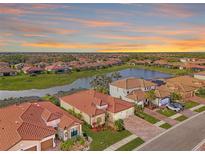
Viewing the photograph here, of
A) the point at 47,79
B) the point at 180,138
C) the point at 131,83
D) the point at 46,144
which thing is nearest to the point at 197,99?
the point at 131,83

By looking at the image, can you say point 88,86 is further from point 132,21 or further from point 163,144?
point 163,144

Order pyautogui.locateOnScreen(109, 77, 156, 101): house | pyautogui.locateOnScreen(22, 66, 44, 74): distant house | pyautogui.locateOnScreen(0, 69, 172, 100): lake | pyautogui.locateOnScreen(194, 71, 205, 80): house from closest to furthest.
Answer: pyautogui.locateOnScreen(109, 77, 156, 101): house → pyautogui.locateOnScreen(22, 66, 44, 74): distant house → pyautogui.locateOnScreen(0, 69, 172, 100): lake → pyautogui.locateOnScreen(194, 71, 205, 80): house

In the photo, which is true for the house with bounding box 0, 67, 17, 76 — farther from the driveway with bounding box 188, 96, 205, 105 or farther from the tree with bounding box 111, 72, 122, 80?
the driveway with bounding box 188, 96, 205, 105

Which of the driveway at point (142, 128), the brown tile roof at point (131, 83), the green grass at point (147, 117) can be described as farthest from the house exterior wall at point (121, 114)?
the brown tile roof at point (131, 83)

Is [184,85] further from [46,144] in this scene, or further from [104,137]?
[46,144]

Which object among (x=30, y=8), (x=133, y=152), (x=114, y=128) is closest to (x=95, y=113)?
(x=114, y=128)

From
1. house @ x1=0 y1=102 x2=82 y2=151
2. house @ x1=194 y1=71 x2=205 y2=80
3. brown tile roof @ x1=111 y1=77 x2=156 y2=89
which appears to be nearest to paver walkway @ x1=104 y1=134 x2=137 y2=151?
house @ x1=0 y1=102 x2=82 y2=151

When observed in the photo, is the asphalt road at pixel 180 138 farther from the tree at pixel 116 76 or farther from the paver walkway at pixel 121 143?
the tree at pixel 116 76
